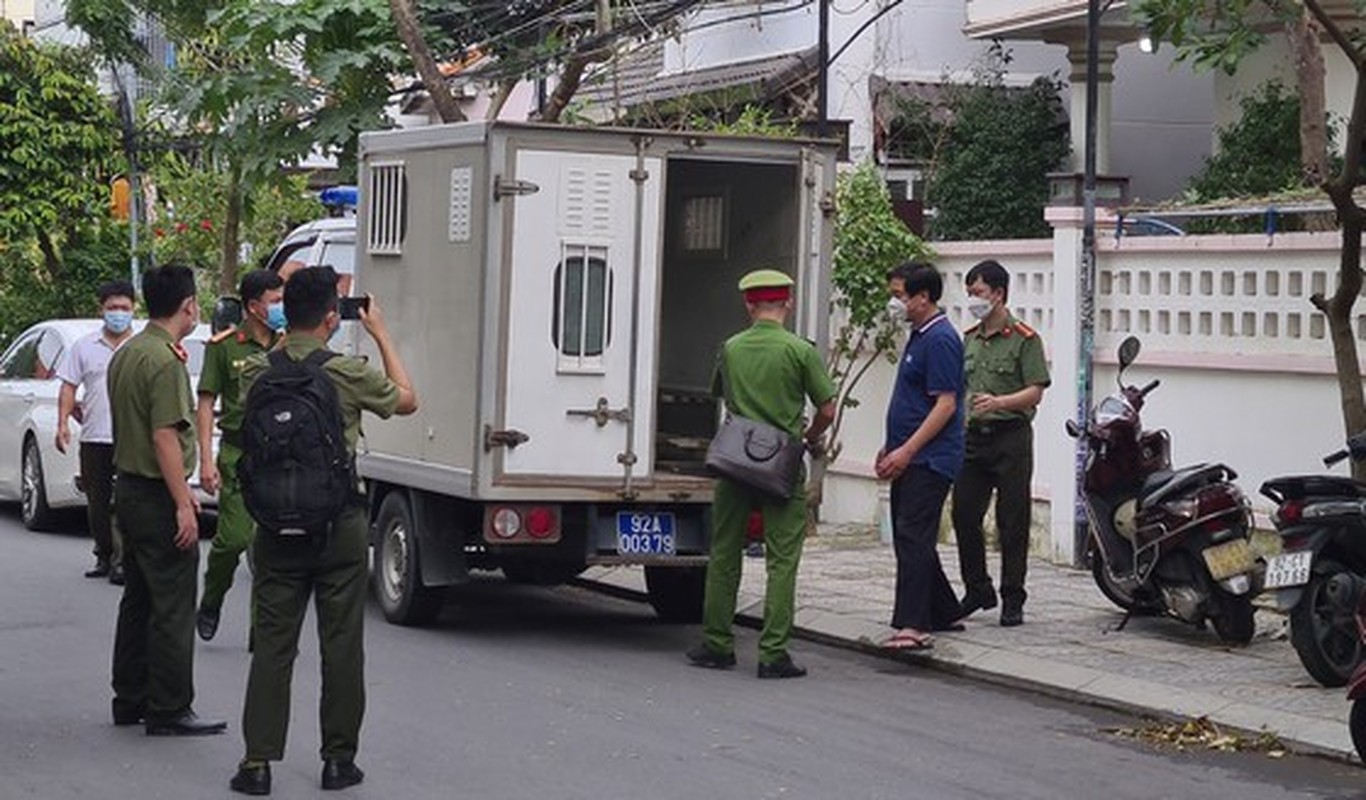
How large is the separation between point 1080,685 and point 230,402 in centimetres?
451

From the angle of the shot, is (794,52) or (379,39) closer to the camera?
(379,39)

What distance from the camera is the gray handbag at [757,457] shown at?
11.6m

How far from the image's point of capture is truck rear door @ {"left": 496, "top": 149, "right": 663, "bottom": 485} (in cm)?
1247

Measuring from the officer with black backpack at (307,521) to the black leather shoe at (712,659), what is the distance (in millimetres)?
3459

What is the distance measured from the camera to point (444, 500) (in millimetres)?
13250

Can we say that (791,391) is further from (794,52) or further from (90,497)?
(794,52)

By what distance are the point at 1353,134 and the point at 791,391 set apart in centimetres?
295

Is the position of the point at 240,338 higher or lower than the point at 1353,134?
lower

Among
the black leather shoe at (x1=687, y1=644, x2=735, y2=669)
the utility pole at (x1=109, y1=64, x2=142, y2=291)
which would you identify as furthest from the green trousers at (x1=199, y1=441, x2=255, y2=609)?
the utility pole at (x1=109, y1=64, x2=142, y2=291)

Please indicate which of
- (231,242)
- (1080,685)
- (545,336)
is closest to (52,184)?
(231,242)

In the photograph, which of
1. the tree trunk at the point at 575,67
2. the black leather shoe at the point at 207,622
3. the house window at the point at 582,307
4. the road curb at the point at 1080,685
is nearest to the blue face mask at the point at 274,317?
the house window at the point at 582,307

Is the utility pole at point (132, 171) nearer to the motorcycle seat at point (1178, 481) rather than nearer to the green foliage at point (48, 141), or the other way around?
the green foliage at point (48, 141)

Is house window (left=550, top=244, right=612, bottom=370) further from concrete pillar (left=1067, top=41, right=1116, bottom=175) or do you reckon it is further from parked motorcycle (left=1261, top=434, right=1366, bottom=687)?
concrete pillar (left=1067, top=41, right=1116, bottom=175)

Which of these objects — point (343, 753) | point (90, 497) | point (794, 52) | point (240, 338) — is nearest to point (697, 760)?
point (343, 753)
